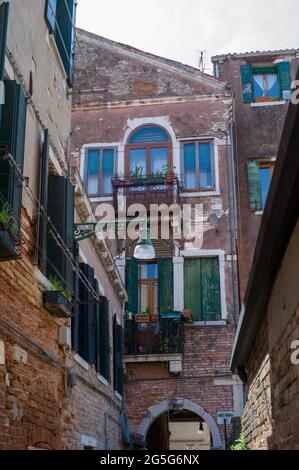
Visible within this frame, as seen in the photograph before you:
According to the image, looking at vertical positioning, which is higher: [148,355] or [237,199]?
[237,199]

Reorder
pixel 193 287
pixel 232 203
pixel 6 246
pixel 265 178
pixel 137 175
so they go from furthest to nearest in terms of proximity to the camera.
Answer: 1. pixel 137 175
2. pixel 232 203
3. pixel 265 178
4. pixel 193 287
5. pixel 6 246

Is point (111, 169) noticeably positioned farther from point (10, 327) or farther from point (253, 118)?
point (10, 327)

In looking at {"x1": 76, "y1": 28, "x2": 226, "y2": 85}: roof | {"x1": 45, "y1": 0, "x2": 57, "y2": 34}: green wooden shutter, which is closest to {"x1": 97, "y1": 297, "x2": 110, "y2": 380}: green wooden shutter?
{"x1": 45, "y1": 0, "x2": 57, "y2": 34}: green wooden shutter

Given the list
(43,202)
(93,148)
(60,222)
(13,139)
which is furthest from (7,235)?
(93,148)

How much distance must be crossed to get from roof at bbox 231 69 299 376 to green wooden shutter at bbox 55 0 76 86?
5.51 metres

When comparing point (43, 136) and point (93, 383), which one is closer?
point (43, 136)

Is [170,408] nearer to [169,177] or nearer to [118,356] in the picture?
[118,356]

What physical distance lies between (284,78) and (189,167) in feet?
12.1

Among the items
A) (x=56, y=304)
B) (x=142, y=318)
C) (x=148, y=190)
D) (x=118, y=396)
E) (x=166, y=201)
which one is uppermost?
(x=148, y=190)

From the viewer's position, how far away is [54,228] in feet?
28.0

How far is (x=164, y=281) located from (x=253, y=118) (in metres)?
5.31

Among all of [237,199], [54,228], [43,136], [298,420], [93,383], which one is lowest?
[298,420]

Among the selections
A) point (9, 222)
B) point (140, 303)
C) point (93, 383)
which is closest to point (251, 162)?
point (140, 303)

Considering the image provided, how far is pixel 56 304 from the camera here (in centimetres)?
845
